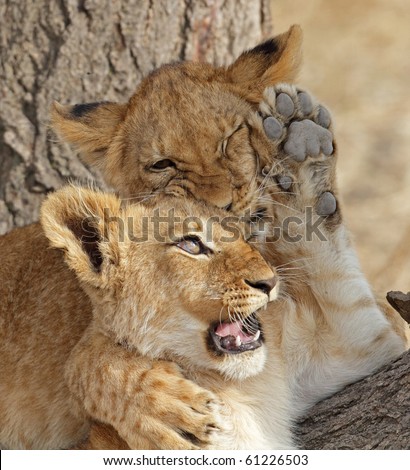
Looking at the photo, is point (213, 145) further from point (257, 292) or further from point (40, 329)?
point (40, 329)

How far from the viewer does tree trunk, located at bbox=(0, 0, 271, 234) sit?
4746 mm

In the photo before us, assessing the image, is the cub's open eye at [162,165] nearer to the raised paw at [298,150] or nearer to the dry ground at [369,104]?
the raised paw at [298,150]

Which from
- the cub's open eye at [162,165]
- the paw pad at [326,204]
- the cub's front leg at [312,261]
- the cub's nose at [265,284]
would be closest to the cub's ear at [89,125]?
the cub's open eye at [162,165]

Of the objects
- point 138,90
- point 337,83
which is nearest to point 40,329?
point 138,90

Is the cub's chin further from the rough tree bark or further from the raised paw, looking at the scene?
the rough tree bark

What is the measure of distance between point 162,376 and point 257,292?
0.43m

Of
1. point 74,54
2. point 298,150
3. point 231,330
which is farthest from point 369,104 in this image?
point 231,330

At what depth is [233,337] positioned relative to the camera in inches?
128

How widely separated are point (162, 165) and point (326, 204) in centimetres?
70

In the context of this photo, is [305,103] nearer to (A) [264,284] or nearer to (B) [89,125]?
(A) [264,284]

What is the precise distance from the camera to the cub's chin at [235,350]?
3.24 metres

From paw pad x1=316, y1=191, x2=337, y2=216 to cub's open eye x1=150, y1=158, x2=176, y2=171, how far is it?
2.05ft

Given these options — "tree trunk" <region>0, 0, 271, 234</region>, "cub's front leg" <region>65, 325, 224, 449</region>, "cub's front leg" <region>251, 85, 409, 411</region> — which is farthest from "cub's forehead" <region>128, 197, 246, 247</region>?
"tree trunk" <region>0, 0, 271, 234</region>

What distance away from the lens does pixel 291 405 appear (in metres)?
3.44
